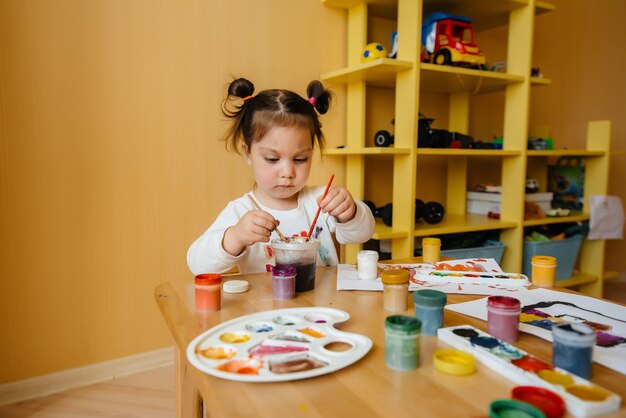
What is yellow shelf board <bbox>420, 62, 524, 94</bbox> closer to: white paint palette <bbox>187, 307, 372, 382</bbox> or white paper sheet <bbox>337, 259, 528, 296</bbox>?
white paper sheet <bbox>337, 259, 528, 296</bbox>

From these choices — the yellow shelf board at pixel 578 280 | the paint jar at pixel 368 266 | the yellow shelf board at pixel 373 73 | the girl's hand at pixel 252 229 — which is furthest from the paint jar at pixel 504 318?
the yellow shelf board at pixel 578 280

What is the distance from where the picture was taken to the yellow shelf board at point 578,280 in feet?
7.52

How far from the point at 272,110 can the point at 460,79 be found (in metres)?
1.13

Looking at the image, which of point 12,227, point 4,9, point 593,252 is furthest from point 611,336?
point 593,252

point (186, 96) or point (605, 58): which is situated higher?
point (605, 58)

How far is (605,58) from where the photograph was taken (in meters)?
2.90

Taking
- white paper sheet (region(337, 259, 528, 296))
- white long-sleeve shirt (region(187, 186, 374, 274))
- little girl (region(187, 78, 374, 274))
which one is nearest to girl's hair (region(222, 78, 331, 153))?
little girl (region(187, 78, 374, 274))

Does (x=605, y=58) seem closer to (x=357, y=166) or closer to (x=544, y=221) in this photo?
(x=544, y=221)

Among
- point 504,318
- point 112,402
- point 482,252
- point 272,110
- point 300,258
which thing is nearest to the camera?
point 504,318

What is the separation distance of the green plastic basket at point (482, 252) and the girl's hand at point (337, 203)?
947 millimetres

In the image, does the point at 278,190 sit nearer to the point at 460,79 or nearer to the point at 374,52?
the point at 374,52

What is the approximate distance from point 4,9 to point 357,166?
1.32 m

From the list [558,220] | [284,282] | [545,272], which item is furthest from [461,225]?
[284,282]

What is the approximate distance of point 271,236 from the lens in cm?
120
